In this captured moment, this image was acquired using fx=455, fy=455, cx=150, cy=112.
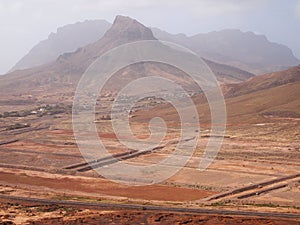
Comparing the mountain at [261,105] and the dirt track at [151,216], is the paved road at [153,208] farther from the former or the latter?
the mountain at [261,105]

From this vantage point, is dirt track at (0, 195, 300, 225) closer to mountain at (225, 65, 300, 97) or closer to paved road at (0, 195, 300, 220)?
paved road at (0, 195, 300, 220)

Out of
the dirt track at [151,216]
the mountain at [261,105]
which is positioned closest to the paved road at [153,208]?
the dirt track at [151,216]

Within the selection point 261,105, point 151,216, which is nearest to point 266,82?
point 261,105

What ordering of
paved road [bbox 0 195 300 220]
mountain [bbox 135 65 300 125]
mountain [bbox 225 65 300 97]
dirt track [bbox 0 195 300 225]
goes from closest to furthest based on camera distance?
dirt track [bbox 0 195 300 225], paved road [bbox 0 195 300 220], mountain [bbox 135 65 300 125], mountain [bbox 225 65 300 97]

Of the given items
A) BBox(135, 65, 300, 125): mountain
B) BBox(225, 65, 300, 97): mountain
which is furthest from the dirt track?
BBox(225, 65, 300, 97): mountain

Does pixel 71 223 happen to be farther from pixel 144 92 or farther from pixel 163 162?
pixel 144 92

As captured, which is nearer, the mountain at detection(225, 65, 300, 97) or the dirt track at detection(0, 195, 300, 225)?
the dirt track at detection(0, 195, 300, 225)

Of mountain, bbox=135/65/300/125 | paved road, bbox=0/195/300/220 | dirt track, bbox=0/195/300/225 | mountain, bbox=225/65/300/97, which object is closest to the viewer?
dirt track, bbox=0/195/300/225

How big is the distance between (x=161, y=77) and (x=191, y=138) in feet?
406

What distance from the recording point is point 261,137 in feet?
252

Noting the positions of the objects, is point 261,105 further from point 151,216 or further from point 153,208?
point 151,216

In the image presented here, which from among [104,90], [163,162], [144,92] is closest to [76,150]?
[163,162]

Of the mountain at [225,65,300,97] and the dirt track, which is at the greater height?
the mountain at [225,65,300,97]

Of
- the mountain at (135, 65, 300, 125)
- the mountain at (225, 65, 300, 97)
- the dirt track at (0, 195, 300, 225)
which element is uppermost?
the mountain at (225, 65, 300, 97)
